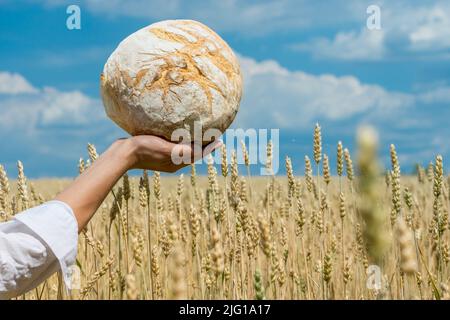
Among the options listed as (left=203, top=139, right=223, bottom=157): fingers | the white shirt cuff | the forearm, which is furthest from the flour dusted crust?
the white shirt cuff

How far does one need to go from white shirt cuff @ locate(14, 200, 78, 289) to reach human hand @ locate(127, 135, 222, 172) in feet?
1.05

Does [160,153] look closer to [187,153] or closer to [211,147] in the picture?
[187,153]

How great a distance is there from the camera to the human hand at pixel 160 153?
84.5 inches

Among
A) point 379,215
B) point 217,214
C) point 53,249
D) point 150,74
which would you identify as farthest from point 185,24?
point 379,215

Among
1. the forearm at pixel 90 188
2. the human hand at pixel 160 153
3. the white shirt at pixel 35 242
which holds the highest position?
the human hand at pixel 160 153

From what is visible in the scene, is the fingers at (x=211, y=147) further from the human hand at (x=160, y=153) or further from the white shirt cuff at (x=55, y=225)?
the white shirt cuff at (x=55, y=225)

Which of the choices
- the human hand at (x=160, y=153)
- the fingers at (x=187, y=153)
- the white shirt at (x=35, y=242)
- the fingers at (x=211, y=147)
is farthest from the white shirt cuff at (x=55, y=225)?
the fingers at (x=211, y=147)

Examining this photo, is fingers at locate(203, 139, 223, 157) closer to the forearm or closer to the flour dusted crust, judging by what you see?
the flour dusted crust

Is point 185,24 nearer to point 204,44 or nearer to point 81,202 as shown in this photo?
point 204,44

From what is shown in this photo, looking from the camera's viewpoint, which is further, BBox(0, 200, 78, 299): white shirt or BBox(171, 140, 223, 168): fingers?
BBox(171, 140, 223, 168): fingers

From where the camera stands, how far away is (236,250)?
9.19ft

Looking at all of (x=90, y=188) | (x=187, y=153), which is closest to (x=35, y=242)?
(x=90, y=188)

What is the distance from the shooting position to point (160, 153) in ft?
7.26

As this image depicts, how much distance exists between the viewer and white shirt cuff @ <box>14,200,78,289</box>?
1.87 meters
